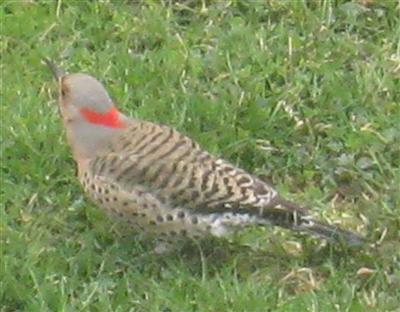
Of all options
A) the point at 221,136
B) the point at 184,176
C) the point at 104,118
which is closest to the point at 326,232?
the point at 184,176

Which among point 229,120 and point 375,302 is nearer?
point 375,302

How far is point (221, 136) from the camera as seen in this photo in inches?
287

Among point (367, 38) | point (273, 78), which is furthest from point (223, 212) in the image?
point (367, 38)

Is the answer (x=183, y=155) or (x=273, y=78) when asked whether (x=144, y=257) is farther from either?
(x=273, y=78)

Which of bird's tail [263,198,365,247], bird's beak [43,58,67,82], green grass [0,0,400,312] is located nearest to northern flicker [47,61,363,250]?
bird's tail [263,198,365,247]

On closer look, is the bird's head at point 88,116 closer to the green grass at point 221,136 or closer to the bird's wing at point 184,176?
the bird's wing at point 184,176

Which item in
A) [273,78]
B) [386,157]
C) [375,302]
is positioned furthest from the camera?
[273,78]

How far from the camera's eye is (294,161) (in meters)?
7.24

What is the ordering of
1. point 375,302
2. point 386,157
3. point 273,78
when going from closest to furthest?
point 375,302 → point 386,157 → point 273,78

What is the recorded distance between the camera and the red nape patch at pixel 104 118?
6.84 m

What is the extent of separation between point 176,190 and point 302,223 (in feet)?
1.70

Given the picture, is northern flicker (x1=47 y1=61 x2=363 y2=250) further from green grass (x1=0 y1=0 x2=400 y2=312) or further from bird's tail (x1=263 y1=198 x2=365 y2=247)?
green grass (x1=0 y1=0 x2=400 y2=312)

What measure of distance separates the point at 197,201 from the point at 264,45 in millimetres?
1530

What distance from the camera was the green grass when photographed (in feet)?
21.2
